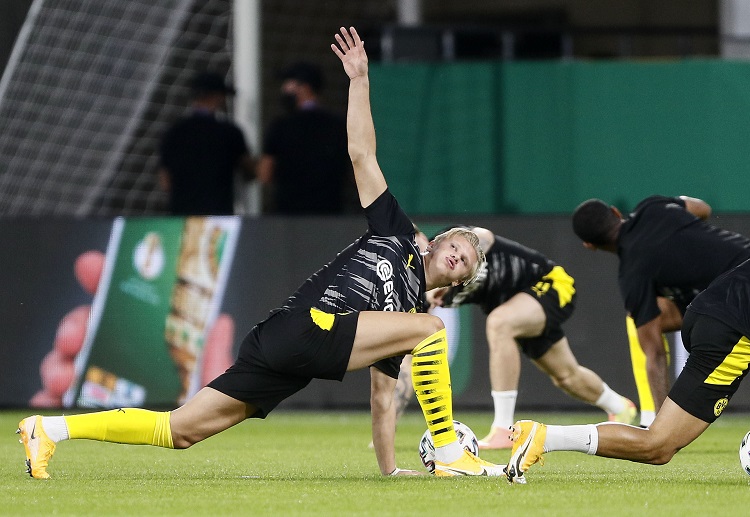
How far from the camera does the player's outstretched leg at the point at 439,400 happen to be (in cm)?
714

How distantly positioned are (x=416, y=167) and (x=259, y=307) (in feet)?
6.45

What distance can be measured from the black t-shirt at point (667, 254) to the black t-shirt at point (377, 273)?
2.26m

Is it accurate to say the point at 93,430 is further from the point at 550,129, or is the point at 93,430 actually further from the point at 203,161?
the point at 550,129

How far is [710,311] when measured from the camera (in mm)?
7035

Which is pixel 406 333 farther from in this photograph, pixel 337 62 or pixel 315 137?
pixel 337 62

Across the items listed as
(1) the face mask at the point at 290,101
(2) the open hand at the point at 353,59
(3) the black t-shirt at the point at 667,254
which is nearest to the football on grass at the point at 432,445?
(3) the black t-shirt at the point at 667,254

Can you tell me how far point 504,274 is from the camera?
10.3 metres

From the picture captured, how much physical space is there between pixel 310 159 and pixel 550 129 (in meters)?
2.14

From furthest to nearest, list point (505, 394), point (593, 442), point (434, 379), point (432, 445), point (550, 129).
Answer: point (550, 129) → point (505, 394) → point (432, 445) → point (434, 379) → point (593, 442)

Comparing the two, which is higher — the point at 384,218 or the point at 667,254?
the point at 384,218

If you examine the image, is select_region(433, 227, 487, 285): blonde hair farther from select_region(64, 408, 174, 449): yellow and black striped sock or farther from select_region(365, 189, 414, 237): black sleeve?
select_region(64, 408, 174, 449): yellow and black striped sock

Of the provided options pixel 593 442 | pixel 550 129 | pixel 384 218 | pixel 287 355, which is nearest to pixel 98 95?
pixel 550 129

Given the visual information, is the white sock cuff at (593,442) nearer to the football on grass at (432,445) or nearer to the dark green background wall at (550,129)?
the football on grass at (432,445)

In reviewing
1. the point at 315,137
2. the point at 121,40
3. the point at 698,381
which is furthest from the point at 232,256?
the point at 698,381
